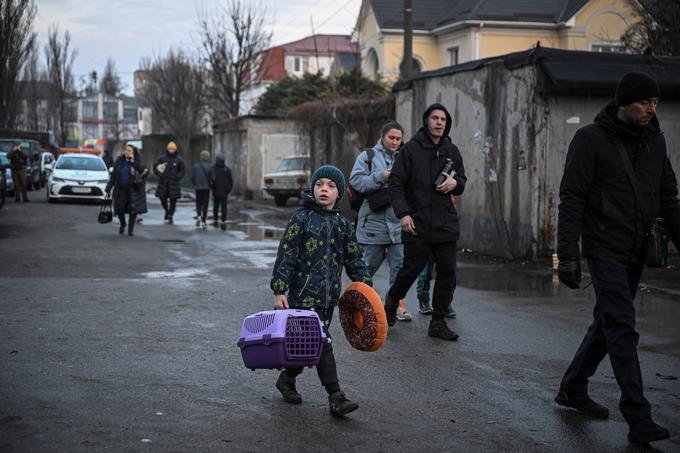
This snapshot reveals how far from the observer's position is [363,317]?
589 cm

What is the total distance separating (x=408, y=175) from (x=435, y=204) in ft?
1.21

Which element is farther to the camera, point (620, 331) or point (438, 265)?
point (438, 265)

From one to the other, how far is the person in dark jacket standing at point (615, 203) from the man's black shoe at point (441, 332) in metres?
2.63

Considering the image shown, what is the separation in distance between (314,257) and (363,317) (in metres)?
0.51

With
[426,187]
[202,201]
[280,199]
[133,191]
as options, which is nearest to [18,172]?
[280,199]

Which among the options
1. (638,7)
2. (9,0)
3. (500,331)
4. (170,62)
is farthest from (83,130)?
(500,331)

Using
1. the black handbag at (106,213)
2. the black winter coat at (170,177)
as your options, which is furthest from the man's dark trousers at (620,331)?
the black winter coat at (170,177)

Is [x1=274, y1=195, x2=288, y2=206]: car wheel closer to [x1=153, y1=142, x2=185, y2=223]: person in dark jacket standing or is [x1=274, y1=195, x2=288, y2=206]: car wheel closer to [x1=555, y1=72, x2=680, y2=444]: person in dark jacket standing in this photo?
[x1=153, y1=142, x2=185, y2=223]: person in dark jacket standing

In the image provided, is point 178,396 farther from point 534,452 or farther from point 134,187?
point 134,187

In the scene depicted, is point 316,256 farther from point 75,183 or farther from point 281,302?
point 75,183

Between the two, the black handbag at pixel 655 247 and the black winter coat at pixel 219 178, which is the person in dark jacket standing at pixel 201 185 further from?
the black handbag at pixel 655 247

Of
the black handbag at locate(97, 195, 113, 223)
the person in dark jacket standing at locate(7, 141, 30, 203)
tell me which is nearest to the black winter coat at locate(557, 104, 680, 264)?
the black handbag at locate(97, 195, 113, 223)

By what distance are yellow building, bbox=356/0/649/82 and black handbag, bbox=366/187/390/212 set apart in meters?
25.1

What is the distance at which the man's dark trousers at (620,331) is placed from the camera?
5.41 meters
